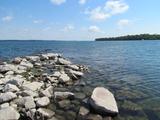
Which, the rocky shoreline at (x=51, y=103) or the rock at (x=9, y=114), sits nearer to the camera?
the rock at (x=9, y=114)

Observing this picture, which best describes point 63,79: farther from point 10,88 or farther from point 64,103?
point 64,103

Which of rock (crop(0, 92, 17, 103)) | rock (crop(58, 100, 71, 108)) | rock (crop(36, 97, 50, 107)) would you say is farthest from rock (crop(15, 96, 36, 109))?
rock (crop(58, 100, 71, 108))

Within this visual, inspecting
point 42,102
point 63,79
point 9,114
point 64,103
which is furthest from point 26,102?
point 63,79

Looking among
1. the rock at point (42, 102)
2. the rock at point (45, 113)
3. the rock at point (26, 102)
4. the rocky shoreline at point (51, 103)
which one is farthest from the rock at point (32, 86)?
the rock at point (45, 113)

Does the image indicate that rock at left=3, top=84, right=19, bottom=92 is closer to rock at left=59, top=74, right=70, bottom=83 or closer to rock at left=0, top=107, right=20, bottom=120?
rock at left=0, top=107, right=20, bottom=120

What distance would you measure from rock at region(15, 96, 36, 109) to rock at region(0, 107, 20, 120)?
1.15m

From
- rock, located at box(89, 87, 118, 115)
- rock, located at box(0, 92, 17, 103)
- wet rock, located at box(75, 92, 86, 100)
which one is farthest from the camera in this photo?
wet rock, located at box(75, 92, 86, 100)

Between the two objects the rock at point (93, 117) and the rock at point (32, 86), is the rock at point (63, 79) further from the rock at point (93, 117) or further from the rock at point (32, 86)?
the rock at point (93, 117)

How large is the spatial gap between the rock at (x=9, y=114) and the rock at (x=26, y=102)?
1.15 metres

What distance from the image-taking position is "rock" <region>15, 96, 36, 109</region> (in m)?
14.7

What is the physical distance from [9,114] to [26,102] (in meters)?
1.96

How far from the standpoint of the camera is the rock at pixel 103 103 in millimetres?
14102

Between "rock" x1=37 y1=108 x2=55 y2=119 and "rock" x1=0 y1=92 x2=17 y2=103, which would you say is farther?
"rock" x1=0 y1=92 x2=17 y2=103

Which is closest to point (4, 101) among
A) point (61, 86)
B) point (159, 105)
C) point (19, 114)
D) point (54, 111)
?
point (19, 114)
